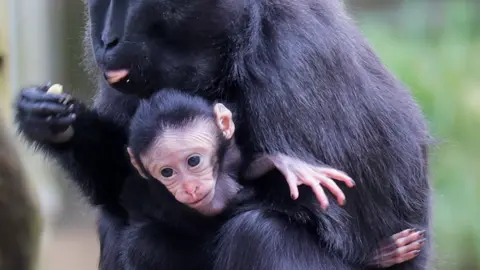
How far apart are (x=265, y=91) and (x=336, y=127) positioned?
237mm

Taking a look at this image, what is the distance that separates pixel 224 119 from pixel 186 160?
0.16m

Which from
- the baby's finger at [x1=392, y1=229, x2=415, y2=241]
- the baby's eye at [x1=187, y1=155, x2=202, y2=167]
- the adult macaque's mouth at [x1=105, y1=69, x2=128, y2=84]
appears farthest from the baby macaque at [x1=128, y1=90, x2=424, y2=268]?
the baby's finger at [x1=392, y1=229, x2=415, y2=241]

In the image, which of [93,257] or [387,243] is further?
[93,257]

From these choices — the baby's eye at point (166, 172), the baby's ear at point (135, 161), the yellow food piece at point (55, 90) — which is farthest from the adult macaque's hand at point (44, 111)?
the baby's eye at point (166, 172)

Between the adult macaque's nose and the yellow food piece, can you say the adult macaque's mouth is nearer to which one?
the yellow food piece

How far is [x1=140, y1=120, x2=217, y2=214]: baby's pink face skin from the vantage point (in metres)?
2.40

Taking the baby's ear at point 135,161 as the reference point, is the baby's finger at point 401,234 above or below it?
below

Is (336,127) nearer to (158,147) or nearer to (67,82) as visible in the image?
(158,147)

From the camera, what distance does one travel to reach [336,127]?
96.3 inches

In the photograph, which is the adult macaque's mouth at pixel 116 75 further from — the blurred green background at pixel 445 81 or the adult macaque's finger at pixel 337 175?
the blurred green background at pixel 445 81

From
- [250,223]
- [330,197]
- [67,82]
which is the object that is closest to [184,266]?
[250,223]

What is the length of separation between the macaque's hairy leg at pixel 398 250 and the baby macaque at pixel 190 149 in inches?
14.9

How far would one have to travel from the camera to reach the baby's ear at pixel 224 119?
7.89 ft

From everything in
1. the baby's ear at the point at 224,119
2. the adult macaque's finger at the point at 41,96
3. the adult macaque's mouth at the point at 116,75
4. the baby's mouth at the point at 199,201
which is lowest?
the baby's mouth at the point at 199,201
